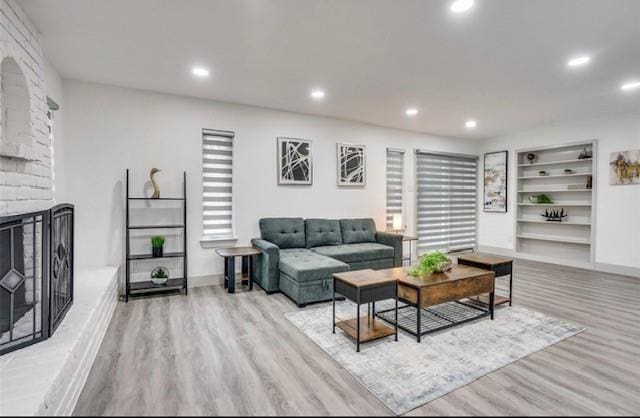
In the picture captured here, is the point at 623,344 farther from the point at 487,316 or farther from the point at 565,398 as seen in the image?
the point at 565,398

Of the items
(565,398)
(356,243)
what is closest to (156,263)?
(356,243)

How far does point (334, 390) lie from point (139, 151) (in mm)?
3690

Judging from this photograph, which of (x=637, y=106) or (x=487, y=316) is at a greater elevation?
(x=637, y=106)

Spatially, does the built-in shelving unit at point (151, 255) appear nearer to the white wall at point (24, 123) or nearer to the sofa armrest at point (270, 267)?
the sofa armrest at point (270, 267)

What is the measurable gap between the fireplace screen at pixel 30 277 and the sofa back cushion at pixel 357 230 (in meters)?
3.62

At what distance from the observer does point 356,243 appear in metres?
5.25

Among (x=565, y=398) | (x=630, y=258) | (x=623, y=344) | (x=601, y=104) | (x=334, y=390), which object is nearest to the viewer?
(x=565, y=398)

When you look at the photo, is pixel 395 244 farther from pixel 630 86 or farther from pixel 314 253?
pixel 630 86

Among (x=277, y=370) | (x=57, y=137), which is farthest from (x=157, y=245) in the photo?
(x=277, y=370)

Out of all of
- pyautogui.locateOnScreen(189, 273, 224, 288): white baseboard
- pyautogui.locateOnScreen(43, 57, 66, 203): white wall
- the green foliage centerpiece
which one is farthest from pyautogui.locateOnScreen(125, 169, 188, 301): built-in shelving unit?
the green foliage centerpiece

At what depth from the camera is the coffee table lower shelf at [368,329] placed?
2.69m

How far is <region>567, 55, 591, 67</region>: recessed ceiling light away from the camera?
10.5ft

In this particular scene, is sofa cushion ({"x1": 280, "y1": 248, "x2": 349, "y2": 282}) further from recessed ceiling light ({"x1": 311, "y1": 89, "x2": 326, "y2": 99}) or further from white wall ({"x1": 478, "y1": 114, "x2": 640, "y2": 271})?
white wall ({"x1": 478, "y1": 114, "x2": 640, "y2": 271})

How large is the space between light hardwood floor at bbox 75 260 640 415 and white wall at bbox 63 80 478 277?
107 cm
